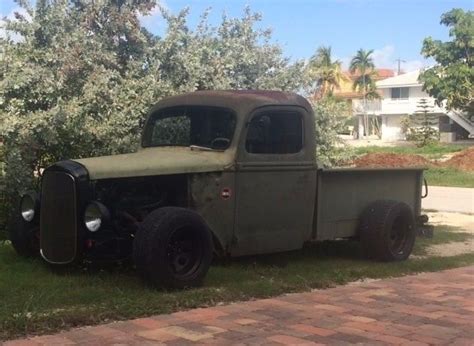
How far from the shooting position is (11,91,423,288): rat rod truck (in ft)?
20.1

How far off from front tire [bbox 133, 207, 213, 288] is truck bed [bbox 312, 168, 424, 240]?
67.7 inches

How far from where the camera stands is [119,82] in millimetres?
10445

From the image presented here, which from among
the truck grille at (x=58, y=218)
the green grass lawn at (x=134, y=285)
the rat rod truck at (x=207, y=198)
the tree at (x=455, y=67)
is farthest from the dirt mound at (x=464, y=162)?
the truck grille at (x=58, y=218)

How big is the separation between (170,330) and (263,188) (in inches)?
92.1

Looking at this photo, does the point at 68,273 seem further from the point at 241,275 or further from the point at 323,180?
the point at 323,180

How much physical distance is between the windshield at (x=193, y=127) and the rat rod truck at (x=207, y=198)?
12 mm

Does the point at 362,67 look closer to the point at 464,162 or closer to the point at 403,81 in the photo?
the point at 403,81

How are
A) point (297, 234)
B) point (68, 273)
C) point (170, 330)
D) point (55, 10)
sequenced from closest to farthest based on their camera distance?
point (170, 330) → point (68, 273) → point (297, 234) → point (55, 10)

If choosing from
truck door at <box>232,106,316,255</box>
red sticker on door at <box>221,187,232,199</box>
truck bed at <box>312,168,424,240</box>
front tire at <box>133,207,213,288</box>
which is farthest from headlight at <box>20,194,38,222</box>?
truck bed at <box>312,168,424,240</box>

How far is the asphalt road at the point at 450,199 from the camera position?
15.7m

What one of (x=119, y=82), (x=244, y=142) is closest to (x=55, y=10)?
(x=119, y=82)

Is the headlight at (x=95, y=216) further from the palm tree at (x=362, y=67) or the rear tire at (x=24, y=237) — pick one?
the palm tree at (x=362, y=67)

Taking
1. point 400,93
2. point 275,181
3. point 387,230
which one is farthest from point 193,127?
point 400,93

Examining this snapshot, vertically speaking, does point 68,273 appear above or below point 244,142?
below
